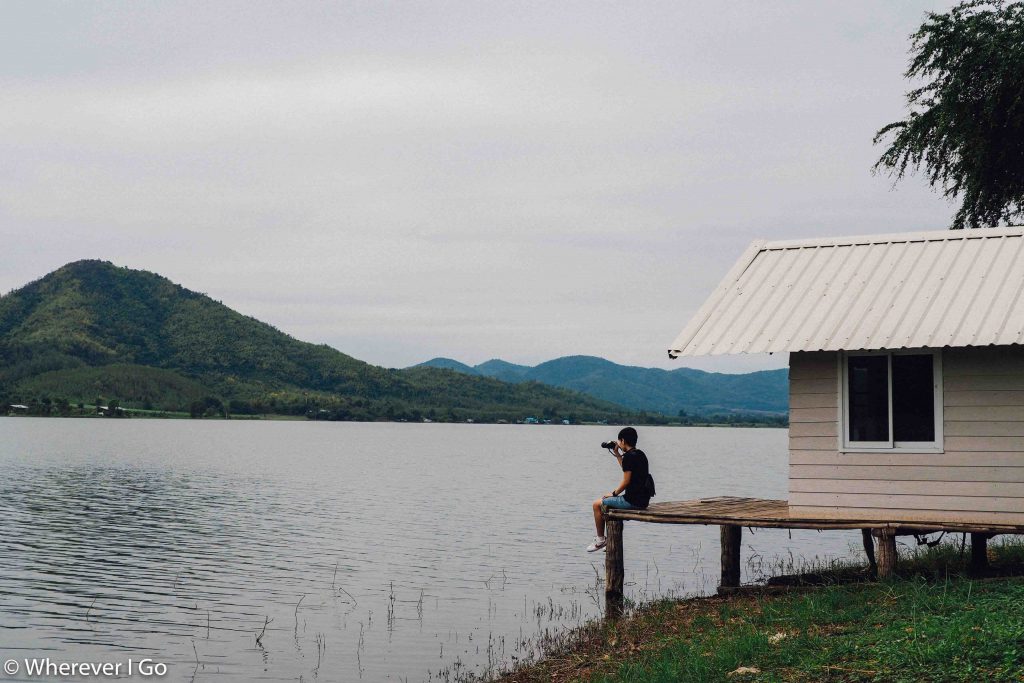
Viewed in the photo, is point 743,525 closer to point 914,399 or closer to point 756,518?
point 756,518

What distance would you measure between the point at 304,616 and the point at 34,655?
17.6ft

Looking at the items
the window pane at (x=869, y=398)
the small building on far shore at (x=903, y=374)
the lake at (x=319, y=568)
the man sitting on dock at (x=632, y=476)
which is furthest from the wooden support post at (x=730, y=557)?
the window pane at (x=869, y=398)

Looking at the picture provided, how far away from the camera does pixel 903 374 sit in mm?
16234

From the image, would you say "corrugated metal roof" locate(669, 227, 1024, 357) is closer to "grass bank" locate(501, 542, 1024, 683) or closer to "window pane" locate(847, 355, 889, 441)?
"window pane" locate(847, 355, 889, 441)

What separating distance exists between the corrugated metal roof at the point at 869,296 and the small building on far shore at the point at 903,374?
0.03m

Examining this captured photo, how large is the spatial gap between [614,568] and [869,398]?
610 cm

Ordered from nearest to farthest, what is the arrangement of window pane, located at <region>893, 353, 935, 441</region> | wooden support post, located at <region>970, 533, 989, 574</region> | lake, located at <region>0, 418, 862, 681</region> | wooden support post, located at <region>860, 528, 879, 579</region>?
window pane, located at <region>893, 353, 935, 441</region> < wooden support post, located at <region>970, 533, 989, 574</region> < lake, located at <region>0, 418, 862, 681</region> < wooden support post, located at <region>860, 528, 879, 579</region>

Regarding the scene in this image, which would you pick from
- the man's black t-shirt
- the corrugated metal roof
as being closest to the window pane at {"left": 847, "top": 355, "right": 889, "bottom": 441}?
the corrugated metal roof

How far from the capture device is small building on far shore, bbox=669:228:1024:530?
1549cm

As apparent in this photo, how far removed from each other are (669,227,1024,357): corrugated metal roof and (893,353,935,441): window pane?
2.45 ft

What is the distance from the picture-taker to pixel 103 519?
1543 inches

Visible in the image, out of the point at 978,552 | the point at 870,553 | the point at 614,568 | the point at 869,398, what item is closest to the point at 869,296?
the point at 869,398

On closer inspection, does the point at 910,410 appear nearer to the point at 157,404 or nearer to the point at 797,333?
the point at 797,333

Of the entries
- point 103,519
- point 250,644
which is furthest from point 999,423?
point 103,519
